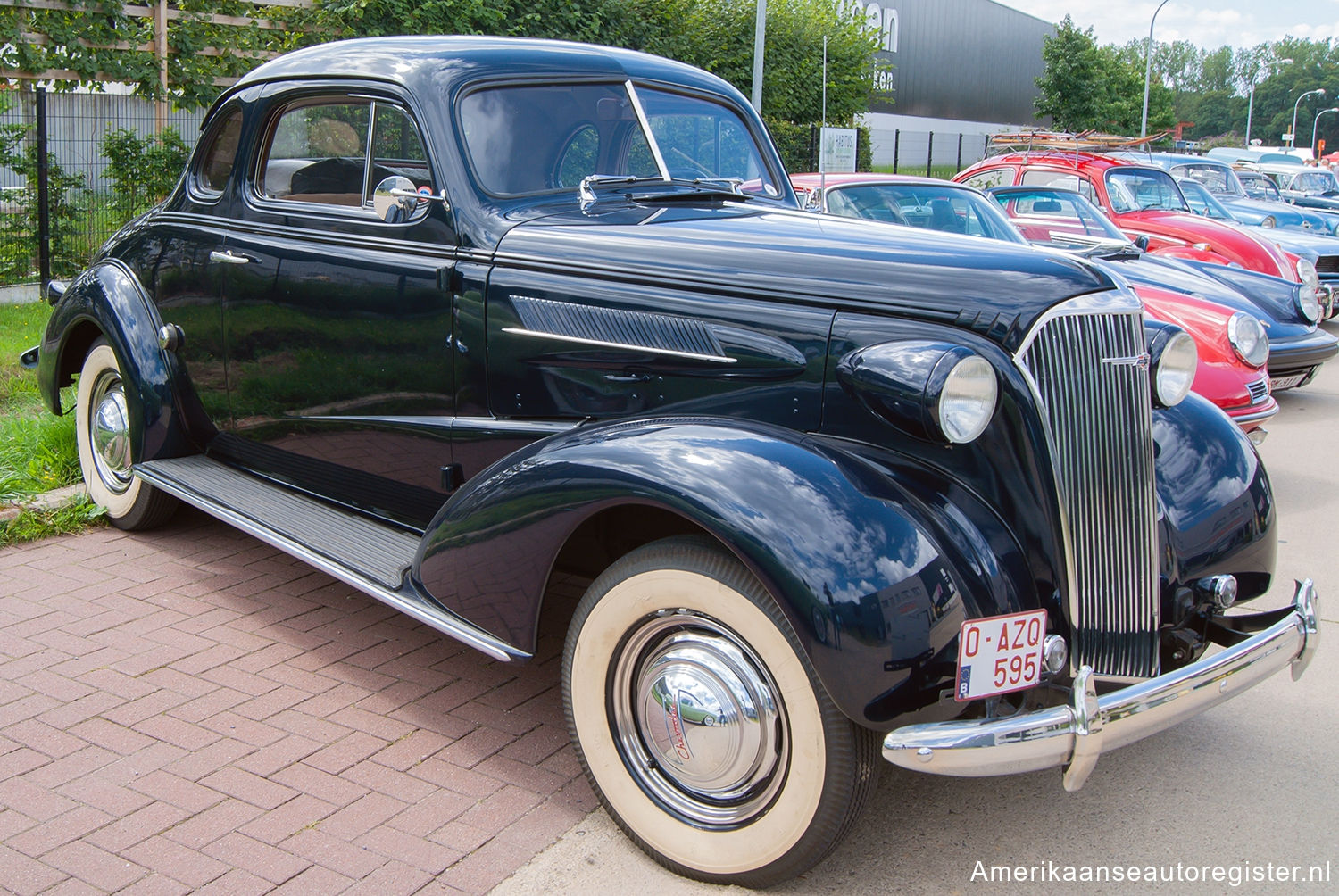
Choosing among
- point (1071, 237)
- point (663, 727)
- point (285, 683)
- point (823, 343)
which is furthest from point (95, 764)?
point (1071, 237)

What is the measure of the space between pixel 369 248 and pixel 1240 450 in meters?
2.71

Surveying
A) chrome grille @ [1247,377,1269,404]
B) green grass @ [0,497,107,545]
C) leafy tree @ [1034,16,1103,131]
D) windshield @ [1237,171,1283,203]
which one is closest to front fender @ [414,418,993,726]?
green grass @ [0,497,107,545]

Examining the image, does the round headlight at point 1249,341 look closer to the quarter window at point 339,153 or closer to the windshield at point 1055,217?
the windshield at point 1055,217

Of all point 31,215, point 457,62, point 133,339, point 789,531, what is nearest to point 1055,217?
point 457,62

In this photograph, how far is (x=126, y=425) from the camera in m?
4.52

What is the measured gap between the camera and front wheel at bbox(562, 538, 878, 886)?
2309mm

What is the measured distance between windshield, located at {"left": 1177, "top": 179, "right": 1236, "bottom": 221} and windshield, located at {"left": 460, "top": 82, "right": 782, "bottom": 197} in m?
Answer: 8.86

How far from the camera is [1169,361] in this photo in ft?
9.39

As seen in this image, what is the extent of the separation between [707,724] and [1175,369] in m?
1.54

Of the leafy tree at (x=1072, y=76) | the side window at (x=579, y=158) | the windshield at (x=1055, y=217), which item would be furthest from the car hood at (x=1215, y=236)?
the leafy tree at (x=1072, y=76)

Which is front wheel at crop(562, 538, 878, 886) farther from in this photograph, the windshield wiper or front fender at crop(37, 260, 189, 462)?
front fender at crop(37, 260, 189, 462)

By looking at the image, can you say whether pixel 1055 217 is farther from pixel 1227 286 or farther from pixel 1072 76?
pixel 1072 76

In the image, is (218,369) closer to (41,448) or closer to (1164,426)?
(41,448)

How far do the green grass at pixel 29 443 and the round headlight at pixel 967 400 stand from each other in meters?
4.20
